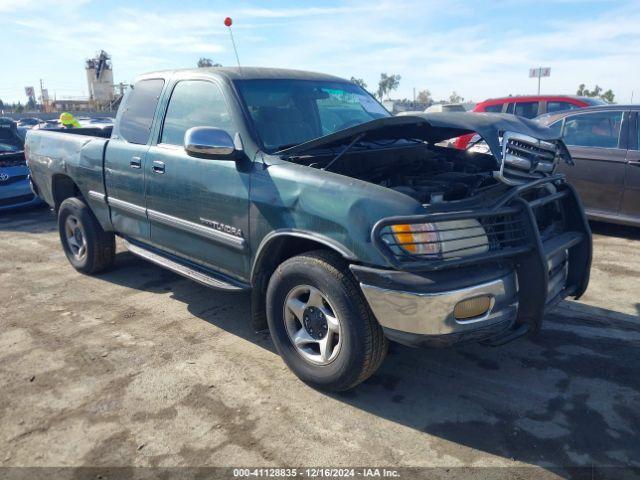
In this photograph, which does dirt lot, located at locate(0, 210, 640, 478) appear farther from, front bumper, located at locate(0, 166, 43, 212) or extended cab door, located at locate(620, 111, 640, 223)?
front bumper, located at locate(0, 166, 43, 212)

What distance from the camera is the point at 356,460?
2531mm

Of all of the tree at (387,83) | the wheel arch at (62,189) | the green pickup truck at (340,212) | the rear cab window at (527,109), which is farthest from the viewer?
the tree at (387,83)

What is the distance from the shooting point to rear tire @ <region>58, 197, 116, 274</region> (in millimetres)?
5125

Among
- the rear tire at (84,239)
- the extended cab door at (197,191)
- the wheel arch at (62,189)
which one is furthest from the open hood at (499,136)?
the wheel arch at (62,189)

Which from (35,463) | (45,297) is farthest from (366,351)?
(45,297)

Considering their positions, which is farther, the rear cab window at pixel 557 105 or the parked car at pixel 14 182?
the rear cab window at pixel 557 105

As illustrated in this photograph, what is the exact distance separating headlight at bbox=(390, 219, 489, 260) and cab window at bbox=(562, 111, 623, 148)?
15.0 ft

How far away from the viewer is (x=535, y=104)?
9938 millimetres

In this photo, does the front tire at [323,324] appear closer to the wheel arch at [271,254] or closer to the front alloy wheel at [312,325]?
the front alloy wheel at [312,325]

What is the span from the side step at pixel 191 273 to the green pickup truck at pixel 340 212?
2 cm

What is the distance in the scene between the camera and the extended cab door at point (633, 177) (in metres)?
6.04

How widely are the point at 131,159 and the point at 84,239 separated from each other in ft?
4.42

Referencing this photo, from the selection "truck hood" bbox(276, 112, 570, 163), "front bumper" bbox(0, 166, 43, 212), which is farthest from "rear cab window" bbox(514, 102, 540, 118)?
"front bumper" bbox(0, 166, 43, 212)

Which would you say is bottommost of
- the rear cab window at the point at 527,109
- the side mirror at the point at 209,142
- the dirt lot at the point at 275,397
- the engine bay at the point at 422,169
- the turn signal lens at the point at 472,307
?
the dirt lot at the point at 275,397
